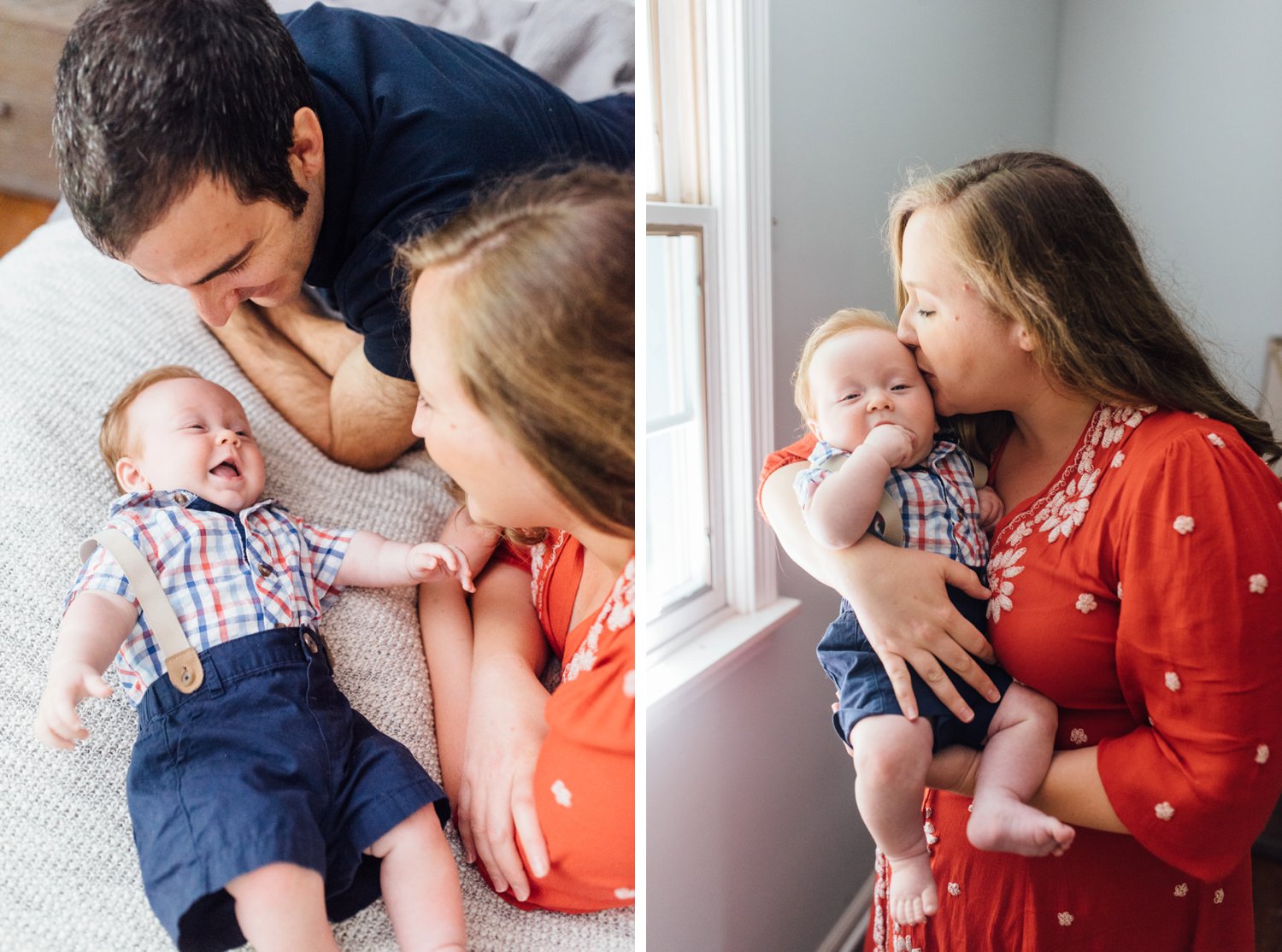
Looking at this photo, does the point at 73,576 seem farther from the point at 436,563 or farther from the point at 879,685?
the point at 879,685

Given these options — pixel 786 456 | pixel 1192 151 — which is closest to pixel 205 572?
pixel 786 456

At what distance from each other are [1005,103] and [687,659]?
1.95ft

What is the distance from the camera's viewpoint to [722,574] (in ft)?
2.98

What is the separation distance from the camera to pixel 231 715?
590 mm

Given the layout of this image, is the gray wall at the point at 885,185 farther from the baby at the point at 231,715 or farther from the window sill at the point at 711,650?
the baby at the point at 231,715

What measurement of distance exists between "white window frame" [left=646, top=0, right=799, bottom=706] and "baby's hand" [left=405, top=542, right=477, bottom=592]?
26 centimetres

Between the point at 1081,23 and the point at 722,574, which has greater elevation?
the point at 1081,23

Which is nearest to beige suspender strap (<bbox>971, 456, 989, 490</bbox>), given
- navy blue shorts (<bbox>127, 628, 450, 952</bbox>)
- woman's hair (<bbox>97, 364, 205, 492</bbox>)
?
navy blue shorts (<bbox>127, 628, 450, 952</bbox>)

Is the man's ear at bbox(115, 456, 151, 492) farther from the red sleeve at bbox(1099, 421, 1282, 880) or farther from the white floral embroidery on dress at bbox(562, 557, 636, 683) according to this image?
the red sleeve at bbox(1099, 421, 1282, 880)

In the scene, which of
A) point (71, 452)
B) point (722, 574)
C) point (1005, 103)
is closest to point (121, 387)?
point (71, 452)

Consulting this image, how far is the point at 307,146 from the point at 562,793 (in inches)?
21.5

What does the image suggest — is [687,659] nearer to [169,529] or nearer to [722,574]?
[722,574]

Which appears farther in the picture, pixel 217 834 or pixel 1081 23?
pixel 1081 23

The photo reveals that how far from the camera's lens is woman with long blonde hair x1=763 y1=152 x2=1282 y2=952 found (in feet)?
2.13
